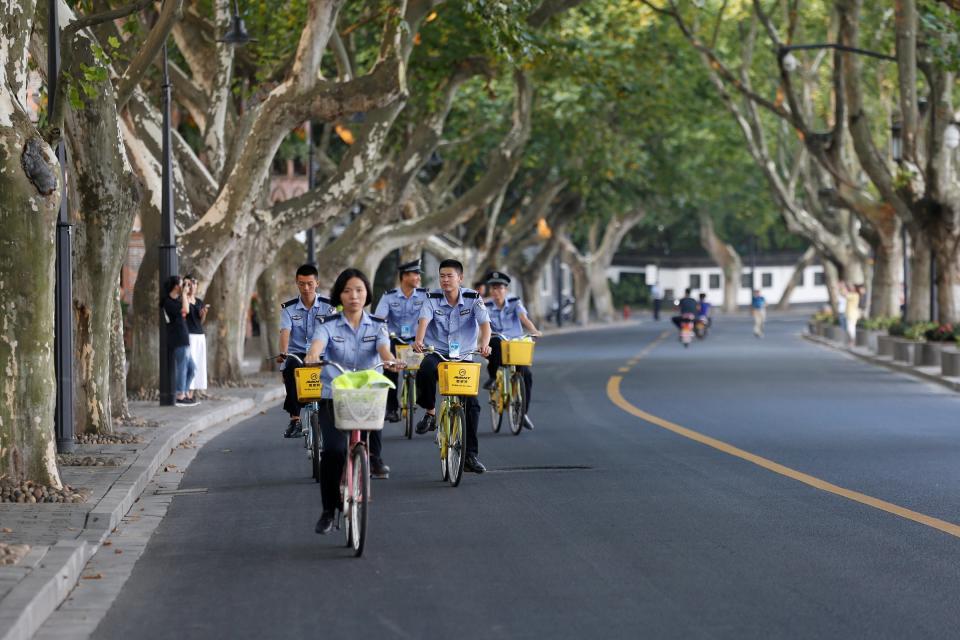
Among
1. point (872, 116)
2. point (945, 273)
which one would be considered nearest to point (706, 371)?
point (945, 273)

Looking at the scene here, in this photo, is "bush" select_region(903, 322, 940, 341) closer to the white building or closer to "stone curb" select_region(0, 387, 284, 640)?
"stone curb" select_region(0, 387, 284, 640)

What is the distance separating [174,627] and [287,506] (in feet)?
14.3

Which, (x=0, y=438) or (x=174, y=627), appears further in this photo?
(x=0, y=438)

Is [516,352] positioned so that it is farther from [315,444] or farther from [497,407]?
[315,444]

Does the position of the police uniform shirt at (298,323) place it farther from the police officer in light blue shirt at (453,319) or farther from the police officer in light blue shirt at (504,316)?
the police officer in light blue shirt at (504,316)

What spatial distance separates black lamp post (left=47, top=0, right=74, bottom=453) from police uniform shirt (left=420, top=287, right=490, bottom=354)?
3.06m

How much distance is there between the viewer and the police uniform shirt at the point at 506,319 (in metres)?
18.5

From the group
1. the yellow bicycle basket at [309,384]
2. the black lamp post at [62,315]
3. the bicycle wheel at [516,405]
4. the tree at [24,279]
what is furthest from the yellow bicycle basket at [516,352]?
the tree at [24,279]

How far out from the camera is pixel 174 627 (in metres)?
7.67

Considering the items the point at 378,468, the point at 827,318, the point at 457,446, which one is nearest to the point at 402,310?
the point at 457,446

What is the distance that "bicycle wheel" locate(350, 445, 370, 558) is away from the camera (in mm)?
9445

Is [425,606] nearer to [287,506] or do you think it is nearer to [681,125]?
[287,506]

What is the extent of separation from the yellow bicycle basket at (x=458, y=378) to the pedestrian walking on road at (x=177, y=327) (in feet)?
31.2

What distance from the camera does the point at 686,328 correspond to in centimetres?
4706
